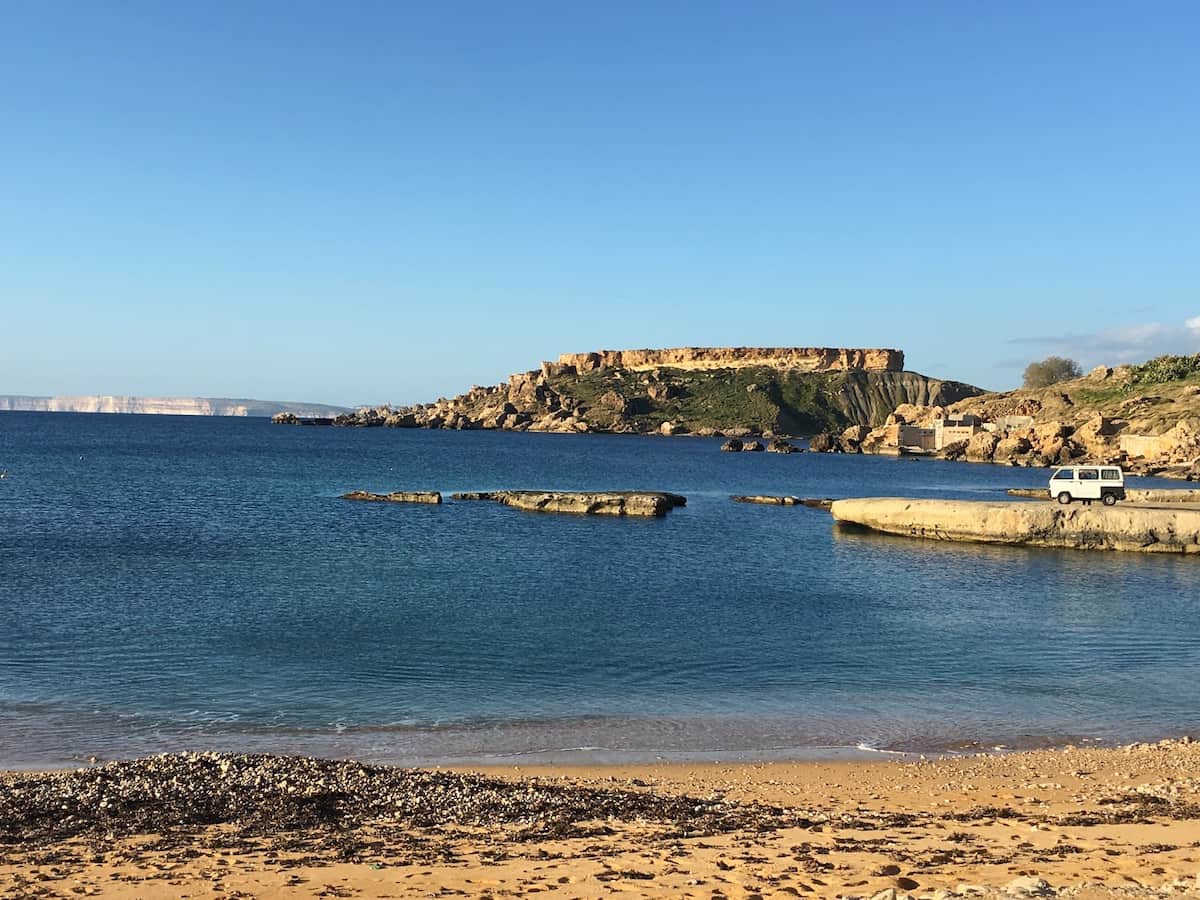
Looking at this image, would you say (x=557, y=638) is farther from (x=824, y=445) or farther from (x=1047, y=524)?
(x=824, y=445)

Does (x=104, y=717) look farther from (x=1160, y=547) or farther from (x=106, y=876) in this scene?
(x=1160, y=547)

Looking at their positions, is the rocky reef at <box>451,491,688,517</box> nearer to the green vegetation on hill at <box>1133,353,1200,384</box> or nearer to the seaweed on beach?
the seaweed on beach

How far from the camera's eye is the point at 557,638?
24094 millimetres

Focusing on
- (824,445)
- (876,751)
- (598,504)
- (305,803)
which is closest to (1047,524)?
(598,504)

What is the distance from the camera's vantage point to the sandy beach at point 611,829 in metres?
9.05

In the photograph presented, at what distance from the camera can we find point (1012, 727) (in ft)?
56.9

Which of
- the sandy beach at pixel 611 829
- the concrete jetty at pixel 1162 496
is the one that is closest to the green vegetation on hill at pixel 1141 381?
the concrete jetty at pixel 1162 496

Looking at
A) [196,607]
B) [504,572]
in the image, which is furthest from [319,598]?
[504,572]

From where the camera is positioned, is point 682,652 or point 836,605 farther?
point 836,605

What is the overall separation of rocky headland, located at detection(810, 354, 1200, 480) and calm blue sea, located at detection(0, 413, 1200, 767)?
200 feet

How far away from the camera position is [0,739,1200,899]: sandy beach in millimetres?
9047

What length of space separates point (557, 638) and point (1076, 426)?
108003 mm

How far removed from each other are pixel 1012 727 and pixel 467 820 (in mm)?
10264

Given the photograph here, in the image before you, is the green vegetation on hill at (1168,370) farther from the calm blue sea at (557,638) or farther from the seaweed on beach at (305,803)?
the seaweed on beach at (305,803)
